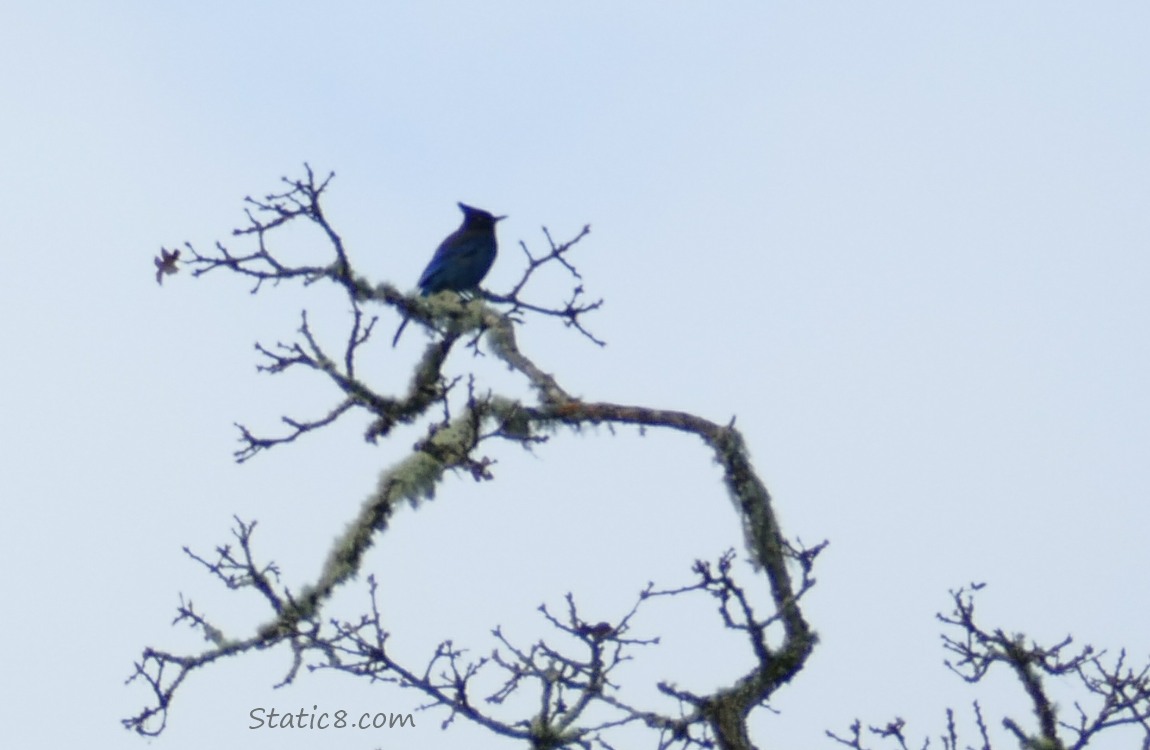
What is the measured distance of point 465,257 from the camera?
1117cm

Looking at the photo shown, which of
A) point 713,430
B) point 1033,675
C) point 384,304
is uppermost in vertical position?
point 384,304

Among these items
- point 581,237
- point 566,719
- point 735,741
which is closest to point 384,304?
point 581,237

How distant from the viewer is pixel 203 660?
22.0 ft

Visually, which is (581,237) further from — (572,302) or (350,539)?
(350,539)

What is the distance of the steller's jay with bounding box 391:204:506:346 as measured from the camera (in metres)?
10.9

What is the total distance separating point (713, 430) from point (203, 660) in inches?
93.8

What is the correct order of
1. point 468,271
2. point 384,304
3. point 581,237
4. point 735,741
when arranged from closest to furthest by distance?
point 735,741
point 581,237
point 384,304
point 468,271

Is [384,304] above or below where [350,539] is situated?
above

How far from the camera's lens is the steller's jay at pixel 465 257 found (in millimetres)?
10922

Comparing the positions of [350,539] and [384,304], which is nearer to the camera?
[350,539]

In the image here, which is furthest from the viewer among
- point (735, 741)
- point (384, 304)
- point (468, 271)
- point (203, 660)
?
point (468, 271)

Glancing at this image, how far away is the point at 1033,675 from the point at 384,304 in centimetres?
366

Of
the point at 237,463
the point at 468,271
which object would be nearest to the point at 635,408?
the point at 237,463

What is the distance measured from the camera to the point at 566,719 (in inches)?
259
